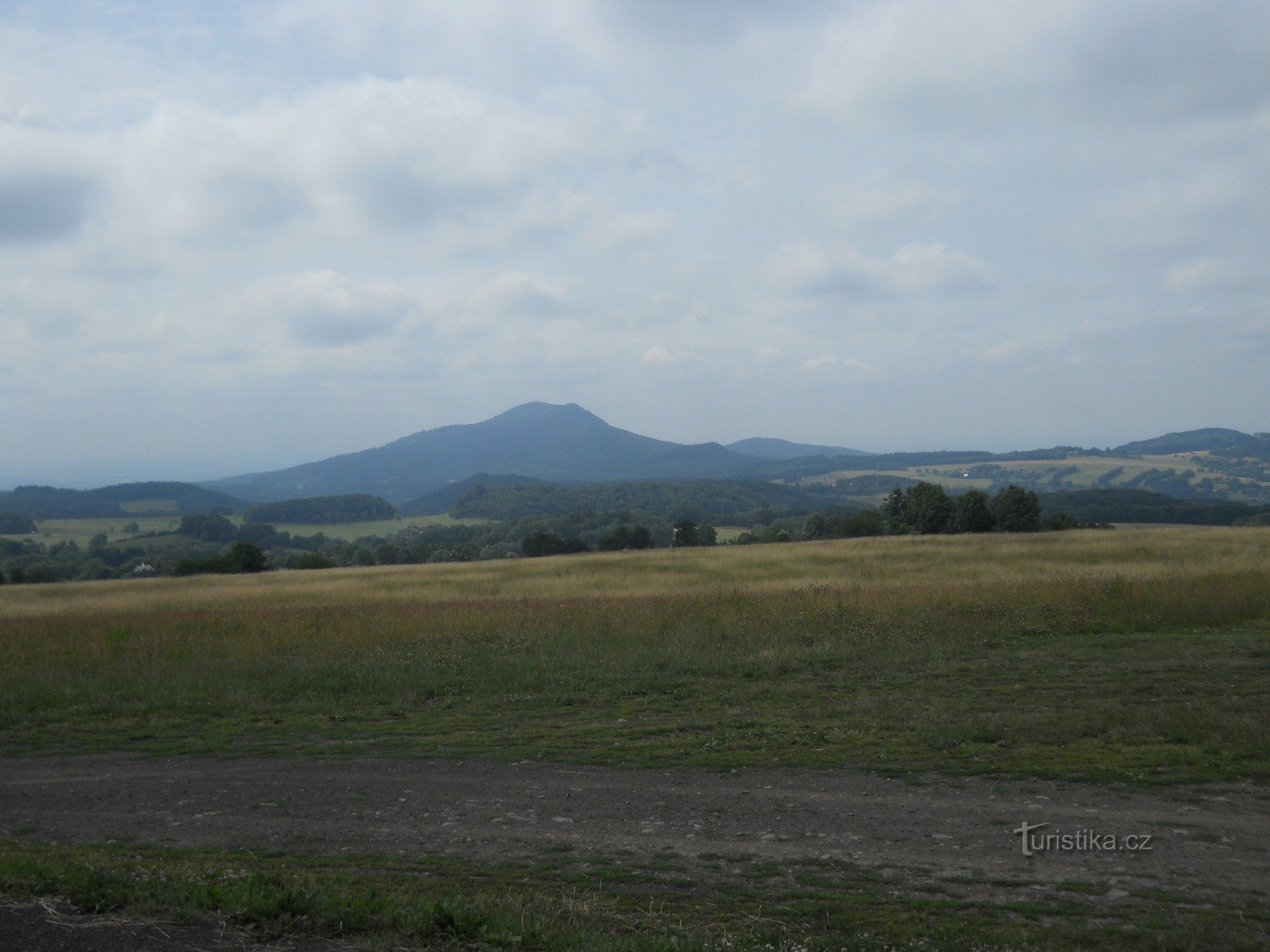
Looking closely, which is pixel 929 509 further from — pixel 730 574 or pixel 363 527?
pixel 363 527

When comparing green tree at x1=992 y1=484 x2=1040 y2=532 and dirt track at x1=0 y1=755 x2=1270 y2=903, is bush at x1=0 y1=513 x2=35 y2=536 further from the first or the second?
dirt track at x1=0 y1=755 x2=1270 y2=903

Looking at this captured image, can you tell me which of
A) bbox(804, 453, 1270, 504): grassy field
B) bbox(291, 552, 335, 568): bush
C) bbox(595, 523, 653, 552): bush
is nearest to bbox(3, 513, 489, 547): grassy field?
bbox(291, 552, 335, 568): bush

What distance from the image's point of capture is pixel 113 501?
545 feet

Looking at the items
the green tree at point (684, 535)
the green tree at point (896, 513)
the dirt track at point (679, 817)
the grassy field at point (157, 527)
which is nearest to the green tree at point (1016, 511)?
the green tree at point (896, 513)

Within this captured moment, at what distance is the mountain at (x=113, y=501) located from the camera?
150 meters

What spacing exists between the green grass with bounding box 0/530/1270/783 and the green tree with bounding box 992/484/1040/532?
31705 millimetres

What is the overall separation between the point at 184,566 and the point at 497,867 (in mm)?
57756

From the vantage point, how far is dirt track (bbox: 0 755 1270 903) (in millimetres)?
5336

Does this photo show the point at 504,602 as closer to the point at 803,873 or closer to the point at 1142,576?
the point at 803,873

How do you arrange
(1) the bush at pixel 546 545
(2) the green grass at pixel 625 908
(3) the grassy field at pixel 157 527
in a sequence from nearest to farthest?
1. (2) the green grass at pixel 625 908
2. (1) the bush at pixel 546 545
3. (3) the grassy field at pixel 157 527

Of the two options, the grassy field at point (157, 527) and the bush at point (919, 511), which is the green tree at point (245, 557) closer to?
the bush at point (919, 511)

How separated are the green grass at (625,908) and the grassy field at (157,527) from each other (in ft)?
380

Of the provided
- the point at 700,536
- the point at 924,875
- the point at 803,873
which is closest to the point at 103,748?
the point at 803,873

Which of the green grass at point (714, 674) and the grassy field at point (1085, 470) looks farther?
the grassy field at point (1085, 470)
